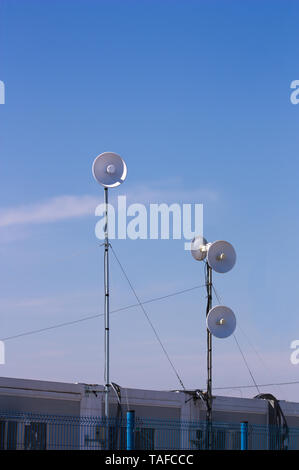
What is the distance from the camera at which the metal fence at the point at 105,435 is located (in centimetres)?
2428

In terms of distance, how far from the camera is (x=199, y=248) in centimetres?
3023

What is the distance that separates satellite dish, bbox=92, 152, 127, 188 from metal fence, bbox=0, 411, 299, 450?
761cm

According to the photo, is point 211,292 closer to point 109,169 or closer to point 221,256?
point 221,256

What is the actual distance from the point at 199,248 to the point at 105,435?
797 cm

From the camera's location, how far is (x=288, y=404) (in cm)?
3606

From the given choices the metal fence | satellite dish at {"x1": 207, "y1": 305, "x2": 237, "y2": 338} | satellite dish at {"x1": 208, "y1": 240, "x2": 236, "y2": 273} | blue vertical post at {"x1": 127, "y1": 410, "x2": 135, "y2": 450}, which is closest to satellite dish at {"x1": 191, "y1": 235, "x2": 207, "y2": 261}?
satellite dish at {"x1": 208, "y1": 240, "x2": 236, "y2": 273}

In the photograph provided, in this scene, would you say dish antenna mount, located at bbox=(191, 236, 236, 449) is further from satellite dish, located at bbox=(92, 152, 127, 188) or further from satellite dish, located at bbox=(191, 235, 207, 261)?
satellite dish, located at bbox=(92, 152, 127, 188)

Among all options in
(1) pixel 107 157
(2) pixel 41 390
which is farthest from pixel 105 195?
(2) pixel 41 390

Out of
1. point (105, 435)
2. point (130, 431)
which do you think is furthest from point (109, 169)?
point (130, 431)

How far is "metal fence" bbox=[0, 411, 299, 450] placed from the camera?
24.3m

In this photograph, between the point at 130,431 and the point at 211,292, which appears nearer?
the point at 130,431

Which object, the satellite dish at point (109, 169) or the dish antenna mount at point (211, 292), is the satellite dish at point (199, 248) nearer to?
the dish antenna mount at point (211, 292)
